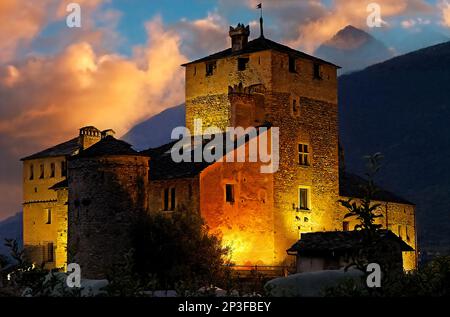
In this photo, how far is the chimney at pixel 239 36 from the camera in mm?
54094

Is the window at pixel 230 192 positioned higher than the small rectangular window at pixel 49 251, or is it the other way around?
the window at pixel 230 192

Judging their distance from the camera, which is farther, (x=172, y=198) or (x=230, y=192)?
(x=230, y=192)

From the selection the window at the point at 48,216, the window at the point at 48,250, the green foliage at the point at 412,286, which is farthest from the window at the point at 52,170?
the green foliage at the point at 412,286

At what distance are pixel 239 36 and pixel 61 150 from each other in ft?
65.5

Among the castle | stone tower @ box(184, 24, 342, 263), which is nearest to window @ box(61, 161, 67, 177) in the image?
the castle

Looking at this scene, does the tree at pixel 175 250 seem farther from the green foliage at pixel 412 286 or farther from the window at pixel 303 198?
the green foliage at pixel 412 286

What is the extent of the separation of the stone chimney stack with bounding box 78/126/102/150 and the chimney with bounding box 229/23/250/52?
540 inches

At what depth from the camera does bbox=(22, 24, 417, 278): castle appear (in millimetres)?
43031

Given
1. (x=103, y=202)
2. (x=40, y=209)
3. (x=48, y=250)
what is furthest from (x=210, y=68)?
(x=40, y=209)

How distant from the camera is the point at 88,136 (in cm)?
6347

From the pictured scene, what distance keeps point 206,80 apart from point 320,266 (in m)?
15.3

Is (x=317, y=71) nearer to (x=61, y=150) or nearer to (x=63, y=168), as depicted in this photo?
(x=63, y=168)
